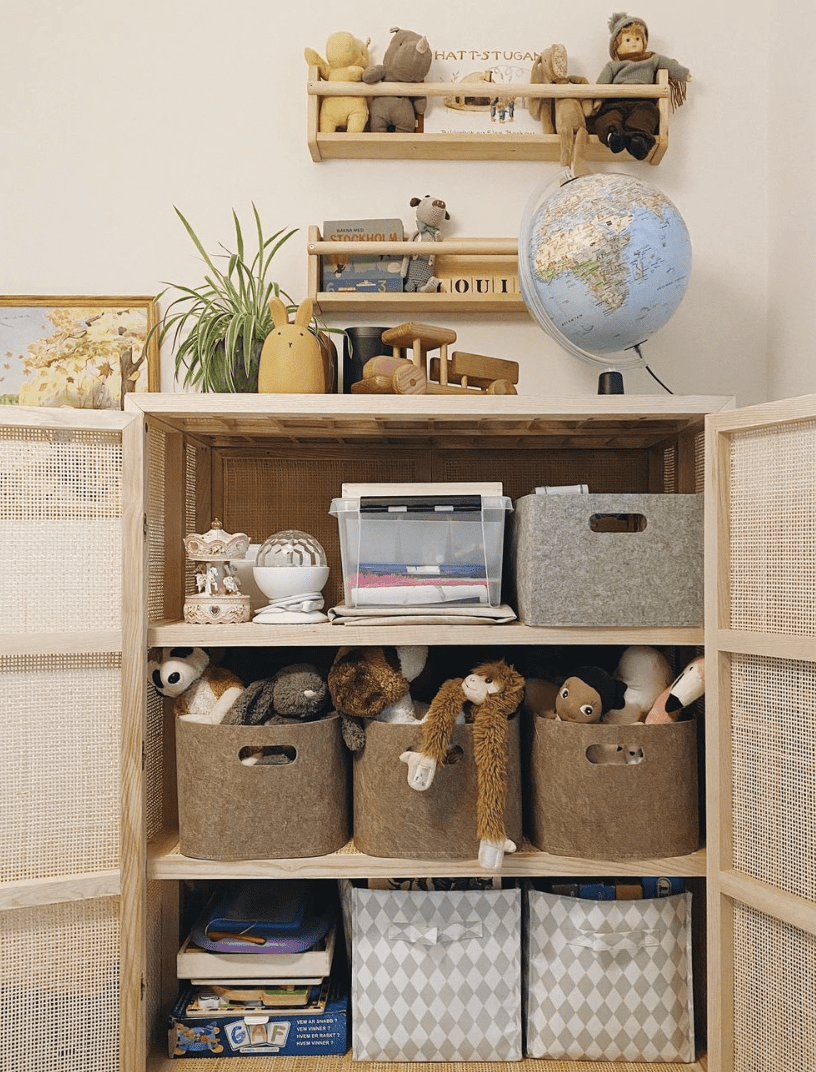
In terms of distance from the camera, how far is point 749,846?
1258 millimetres

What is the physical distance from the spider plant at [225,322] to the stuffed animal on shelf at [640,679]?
2.71ft

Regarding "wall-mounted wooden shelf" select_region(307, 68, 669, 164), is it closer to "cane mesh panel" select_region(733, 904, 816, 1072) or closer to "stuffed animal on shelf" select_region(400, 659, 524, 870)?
"stuffed animal on shelf" select_region(400, 659, 524, 870)

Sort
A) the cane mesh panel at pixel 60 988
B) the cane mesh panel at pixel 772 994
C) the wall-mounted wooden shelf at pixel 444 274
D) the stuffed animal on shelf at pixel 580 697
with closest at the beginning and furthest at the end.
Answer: the cane mesh panel at pixel 772 994, the cane mesh panel at pixel 60 988, the stuffed animal on shelf at pixel 580 697, the wall-mounted wooden shelf at pixel 444 274

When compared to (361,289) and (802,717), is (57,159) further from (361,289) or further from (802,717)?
(802,717)

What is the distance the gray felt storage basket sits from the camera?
1345 mm

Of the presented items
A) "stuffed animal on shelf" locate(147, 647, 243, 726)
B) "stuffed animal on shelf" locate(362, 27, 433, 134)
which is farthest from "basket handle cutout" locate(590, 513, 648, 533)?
"stuffed animal on shelf" locate(362, 27, 433, 134)

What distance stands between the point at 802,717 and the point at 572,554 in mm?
401

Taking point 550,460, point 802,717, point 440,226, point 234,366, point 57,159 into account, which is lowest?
point 802,717

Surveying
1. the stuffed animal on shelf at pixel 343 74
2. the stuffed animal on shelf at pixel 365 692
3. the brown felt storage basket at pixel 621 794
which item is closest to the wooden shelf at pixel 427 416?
the stuffed animal on shelf at pixel 365 692

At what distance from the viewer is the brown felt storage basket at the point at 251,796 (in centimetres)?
135

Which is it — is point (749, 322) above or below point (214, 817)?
above

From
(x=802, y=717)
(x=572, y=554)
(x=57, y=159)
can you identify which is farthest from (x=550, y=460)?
(x=57, y=159)

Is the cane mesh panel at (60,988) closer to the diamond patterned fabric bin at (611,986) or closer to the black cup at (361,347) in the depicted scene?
the diamond patterned fabric bin at (611,986)

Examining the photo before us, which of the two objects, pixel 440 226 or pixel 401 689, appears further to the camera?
pixel 440 226
